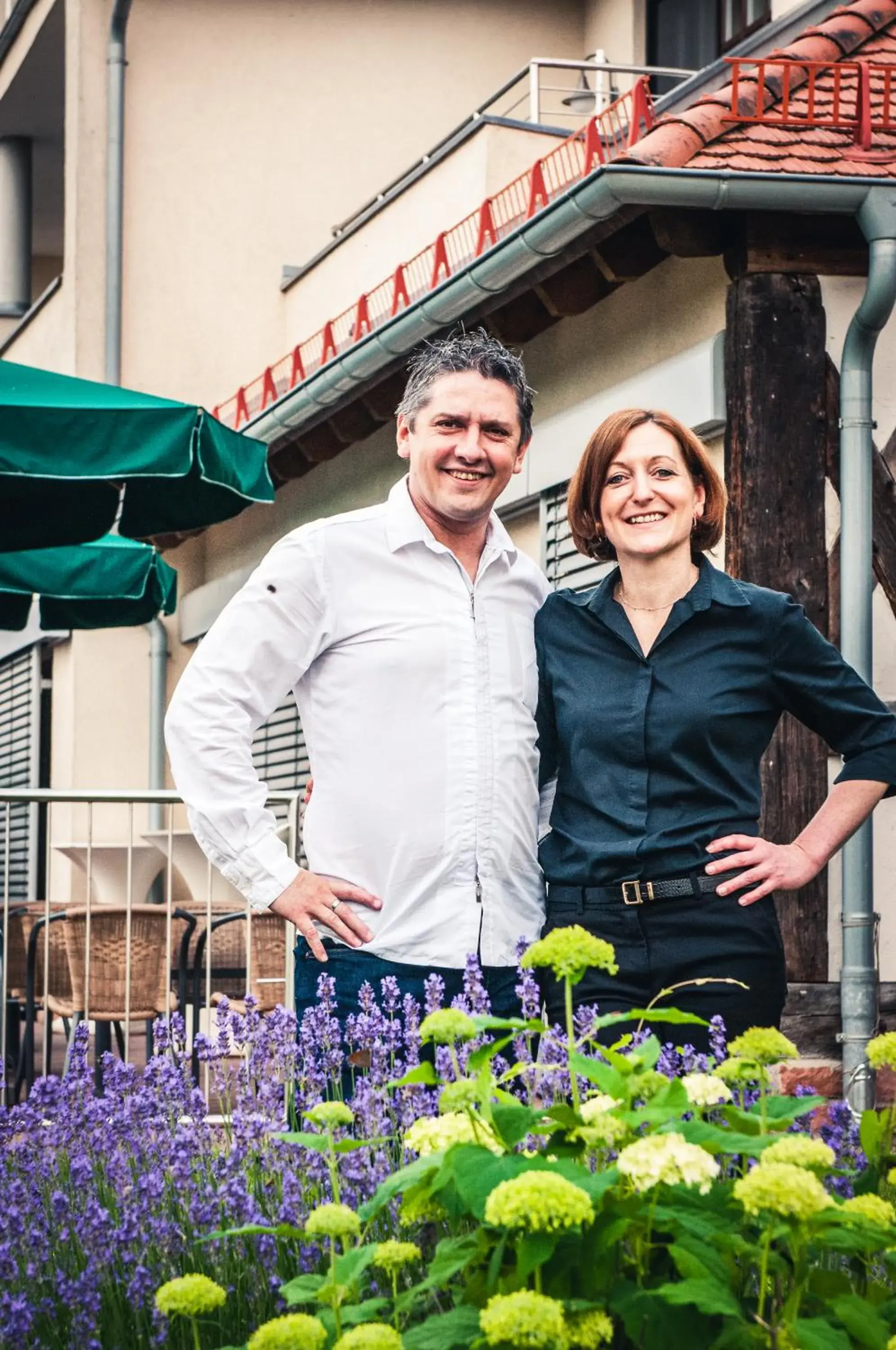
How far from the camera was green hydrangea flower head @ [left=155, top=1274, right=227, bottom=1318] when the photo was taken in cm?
177

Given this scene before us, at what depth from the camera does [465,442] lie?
122 inches

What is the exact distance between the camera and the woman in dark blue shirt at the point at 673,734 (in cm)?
300

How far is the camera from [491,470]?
3.12 m

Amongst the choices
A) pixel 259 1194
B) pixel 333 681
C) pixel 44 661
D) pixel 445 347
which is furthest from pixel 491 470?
pixel 44 661

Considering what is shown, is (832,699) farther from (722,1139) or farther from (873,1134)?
(722,1139)

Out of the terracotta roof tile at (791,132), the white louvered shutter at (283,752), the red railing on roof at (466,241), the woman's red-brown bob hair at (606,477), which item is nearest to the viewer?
the woman's red-brown bob hair at (606,477)

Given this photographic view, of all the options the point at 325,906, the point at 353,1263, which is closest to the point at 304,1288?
the point at 353,1263

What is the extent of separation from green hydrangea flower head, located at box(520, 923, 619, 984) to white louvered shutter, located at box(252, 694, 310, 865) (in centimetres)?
919

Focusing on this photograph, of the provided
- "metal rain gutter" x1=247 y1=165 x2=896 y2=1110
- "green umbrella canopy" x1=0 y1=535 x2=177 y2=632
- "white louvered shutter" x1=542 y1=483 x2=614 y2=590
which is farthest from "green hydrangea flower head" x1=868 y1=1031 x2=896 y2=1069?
"green umbrella canopy" x1=0 y1=535 x2=177 y2=632

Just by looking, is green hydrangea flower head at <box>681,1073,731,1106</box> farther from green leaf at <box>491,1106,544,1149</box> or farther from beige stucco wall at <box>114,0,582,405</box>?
beige stucco wall at <box>114,0,582,405</box>

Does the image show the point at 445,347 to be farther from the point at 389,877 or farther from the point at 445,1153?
the point at 445,1153

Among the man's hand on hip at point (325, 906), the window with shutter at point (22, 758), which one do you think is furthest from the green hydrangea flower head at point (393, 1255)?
the window with shutter at point (22, 758)

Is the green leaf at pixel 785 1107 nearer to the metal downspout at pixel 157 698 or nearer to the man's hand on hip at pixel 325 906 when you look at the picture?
the man's hand on hip at pixel 325 906

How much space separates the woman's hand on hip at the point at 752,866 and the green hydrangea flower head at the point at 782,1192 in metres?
1.43
